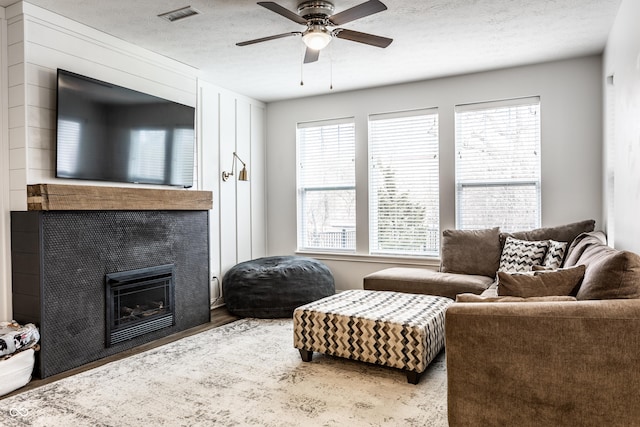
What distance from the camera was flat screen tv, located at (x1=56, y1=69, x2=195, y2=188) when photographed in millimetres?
3160

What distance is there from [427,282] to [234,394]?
6.80ft

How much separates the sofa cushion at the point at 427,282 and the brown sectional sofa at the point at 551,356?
6.11 ft

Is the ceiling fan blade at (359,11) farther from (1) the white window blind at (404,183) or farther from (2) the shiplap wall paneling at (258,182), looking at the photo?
(2) the shiplap wall paneling at (258,182)

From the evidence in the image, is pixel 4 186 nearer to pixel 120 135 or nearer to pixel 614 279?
pixel 120 135

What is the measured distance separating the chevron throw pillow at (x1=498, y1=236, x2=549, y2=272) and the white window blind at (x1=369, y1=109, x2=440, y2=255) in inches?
40.6

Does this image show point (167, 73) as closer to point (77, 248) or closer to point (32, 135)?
point (32, 135)

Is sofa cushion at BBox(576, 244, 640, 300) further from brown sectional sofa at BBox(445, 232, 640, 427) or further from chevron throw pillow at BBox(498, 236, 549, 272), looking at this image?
chevron throw pillow at BBox(498, 236, 549, 272)

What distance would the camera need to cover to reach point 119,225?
11.4 feet

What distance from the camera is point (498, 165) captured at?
4.54m

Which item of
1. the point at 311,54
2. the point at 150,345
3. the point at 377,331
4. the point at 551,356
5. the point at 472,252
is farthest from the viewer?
the point at 472,252

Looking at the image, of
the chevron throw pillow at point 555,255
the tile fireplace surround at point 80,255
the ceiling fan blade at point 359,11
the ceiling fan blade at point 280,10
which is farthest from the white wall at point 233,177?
the chevron throw pillow at point 555,255

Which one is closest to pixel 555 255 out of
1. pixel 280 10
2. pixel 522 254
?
pixel 522 254

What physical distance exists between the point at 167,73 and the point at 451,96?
9.85 feet

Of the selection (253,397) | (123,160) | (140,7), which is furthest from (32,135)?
(253,397)
